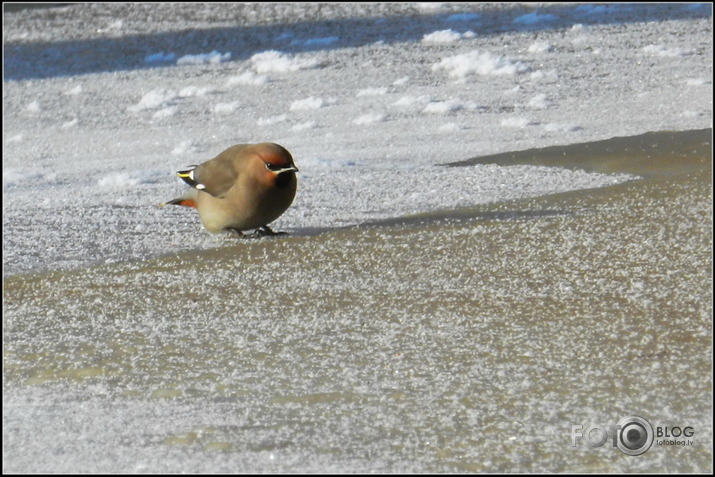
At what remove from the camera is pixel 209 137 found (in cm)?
675

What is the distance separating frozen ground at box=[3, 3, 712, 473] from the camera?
9.95 ft

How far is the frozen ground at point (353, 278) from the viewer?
3031mm

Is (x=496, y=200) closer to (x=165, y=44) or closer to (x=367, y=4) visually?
(x=165, y=44)

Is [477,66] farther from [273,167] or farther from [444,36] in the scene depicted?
[273,167]

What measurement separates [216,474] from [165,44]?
23.8ft

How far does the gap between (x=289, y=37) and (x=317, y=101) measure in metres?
2.44

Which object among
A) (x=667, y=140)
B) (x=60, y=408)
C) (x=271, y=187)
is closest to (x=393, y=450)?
(x=60, y=408)

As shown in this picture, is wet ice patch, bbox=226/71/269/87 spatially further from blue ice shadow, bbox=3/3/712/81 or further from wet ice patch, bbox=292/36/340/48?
wet ice patch, bbox=292/36/340/48

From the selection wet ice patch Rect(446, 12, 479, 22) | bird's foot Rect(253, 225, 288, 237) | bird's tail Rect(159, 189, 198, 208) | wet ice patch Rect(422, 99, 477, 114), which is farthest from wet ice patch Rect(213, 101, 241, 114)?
wet ice patch Rect(446, 12, 479, 22)

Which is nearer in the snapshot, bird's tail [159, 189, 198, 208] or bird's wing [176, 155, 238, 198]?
bird's wing [176, 155, 238, 198]

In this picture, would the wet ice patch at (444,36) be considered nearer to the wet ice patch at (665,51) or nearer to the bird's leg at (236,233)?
the wet ice patch at (665,51)

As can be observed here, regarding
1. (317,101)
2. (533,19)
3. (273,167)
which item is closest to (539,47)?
(533,19)

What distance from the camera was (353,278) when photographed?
4.29 m

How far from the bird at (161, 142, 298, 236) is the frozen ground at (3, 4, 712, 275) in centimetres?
15
